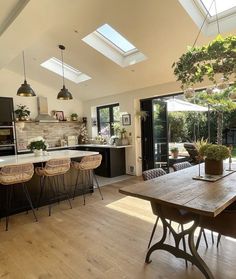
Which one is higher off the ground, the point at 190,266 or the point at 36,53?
the point at 36,53

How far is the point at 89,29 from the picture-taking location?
12.7ft

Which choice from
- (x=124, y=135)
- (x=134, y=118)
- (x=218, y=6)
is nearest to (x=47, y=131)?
(x=124, y=135)

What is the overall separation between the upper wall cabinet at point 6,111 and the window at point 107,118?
286 cm

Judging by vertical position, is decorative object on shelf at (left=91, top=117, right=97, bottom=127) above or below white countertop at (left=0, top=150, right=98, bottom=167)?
above

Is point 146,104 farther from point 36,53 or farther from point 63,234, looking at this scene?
point 63,234

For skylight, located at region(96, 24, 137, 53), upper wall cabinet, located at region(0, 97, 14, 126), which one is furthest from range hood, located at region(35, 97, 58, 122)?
skylight, located at region(96, 24, 137, 53)

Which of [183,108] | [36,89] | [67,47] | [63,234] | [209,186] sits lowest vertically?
[63,234]

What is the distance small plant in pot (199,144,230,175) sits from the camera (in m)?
2.34

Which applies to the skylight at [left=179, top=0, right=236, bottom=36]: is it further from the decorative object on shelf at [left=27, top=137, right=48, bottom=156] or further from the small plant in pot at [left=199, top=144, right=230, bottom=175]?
the decorative object on shelf at [left=27, top=137, right=48, bottom=156]

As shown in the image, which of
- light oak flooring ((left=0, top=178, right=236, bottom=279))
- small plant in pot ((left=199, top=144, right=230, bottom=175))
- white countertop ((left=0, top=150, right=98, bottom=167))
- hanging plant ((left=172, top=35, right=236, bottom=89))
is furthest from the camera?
white countertop ((left=0, top=150, right=98, bottom=167))

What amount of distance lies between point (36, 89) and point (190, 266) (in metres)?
6.34

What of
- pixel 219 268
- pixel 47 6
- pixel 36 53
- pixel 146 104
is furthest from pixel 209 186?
pixel 36 53

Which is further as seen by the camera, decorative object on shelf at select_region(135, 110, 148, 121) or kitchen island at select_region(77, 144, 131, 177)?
kitchen island at select_region(77, 144, 131, 177)

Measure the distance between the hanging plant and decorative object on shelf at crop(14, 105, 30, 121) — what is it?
5.15 m
